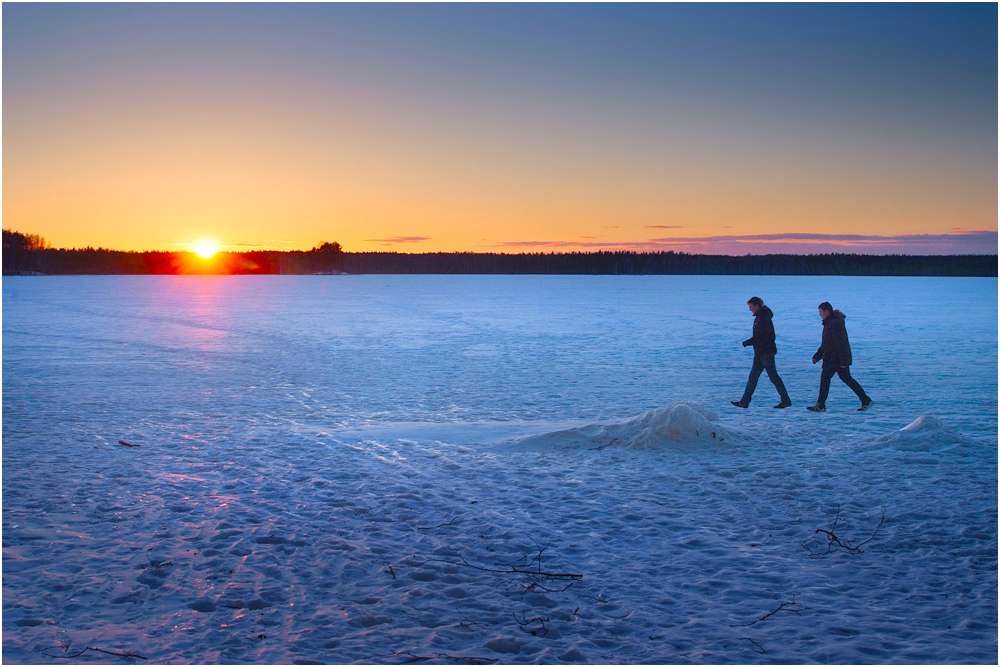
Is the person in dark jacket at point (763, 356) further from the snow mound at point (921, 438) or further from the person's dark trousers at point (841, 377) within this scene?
the snow mound at point (921, 438)

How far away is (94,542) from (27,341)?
16.5 metres

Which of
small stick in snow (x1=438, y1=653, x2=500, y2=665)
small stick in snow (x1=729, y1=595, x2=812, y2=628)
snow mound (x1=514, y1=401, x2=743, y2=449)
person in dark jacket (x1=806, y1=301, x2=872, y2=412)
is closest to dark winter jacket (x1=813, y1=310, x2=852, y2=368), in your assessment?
person in dark jacket (x1=806, y1=301, x2=872, y2=412)

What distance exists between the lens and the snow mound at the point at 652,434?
25.4 feet

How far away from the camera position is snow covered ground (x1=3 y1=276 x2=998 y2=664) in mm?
3766

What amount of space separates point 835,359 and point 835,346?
18 cm

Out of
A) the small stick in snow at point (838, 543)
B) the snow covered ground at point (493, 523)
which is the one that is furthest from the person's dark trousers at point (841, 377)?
the small stick in snow at point (838, 543)

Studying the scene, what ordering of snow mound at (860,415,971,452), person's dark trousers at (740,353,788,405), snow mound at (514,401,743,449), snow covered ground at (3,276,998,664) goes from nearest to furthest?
snow covered ground at (3,276,998,664)
snow mound at (860,415,971,452)
snow mound at (514,401,743,449)
person's dark trousers at (740,353,788,405)

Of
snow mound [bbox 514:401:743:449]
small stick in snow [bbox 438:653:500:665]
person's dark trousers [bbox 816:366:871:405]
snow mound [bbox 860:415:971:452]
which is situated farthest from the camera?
person's dark trousers [bbox 816:366:871:405]

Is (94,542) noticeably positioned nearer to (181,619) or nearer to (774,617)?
(181,619)

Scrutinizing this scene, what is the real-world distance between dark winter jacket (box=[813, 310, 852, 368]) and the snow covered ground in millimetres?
749

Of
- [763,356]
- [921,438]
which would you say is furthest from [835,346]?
[921,438]

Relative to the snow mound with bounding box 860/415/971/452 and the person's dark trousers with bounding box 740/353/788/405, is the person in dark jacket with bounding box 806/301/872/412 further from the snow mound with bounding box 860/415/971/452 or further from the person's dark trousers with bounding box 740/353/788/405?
the snow mound with bounding box 860/415/971/452

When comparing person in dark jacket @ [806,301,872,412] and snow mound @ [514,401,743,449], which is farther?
person in dark jacket @ [806,301,872,412]

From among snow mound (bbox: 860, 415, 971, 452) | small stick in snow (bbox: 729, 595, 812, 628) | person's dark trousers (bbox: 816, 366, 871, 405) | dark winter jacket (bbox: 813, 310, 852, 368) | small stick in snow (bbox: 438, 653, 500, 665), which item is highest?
dark winter jacket (bbox: 813, 310, 852, 368)
